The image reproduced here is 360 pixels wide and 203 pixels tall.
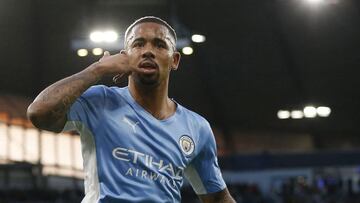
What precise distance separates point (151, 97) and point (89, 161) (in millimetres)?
368

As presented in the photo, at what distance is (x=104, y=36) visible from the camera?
1780 centimetres

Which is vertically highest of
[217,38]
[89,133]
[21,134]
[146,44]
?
[217,38]

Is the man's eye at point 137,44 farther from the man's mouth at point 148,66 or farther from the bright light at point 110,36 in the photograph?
the bright light at point 110,36

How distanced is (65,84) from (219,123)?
2846 centimetres

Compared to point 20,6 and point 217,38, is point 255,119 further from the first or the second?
point 20,6

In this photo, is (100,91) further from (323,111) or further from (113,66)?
(323,111)

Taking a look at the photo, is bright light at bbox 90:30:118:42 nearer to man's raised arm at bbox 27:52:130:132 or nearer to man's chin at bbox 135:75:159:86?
man's chin at bbox 135:75:159:86

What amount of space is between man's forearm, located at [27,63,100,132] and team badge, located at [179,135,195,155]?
0.49m

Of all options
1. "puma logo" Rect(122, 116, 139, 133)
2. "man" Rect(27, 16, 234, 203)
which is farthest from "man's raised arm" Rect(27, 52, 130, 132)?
"puma logo" Rect(122, 116, 139, 133)

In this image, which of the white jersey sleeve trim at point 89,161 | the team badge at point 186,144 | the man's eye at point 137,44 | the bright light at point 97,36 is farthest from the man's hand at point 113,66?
the bright light at point 97,36

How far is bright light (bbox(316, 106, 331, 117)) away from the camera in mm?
29234

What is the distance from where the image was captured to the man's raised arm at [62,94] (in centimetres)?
259

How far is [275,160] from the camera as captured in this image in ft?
72.7

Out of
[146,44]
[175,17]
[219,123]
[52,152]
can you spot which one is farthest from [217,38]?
[146,44]
